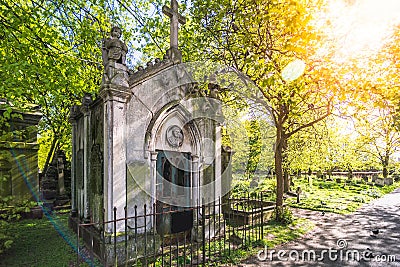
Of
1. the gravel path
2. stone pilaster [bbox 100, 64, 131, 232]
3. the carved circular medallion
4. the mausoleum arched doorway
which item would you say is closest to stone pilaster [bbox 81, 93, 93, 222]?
stone pilaster [bbox 100, 64, 131, 232]

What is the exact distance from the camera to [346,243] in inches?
299

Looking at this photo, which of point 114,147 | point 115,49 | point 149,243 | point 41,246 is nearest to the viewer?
point 114,147

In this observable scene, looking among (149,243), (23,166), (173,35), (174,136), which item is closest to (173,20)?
(173,35)

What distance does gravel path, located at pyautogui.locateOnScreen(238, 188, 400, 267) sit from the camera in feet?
20.2

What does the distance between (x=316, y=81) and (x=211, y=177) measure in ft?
13.2

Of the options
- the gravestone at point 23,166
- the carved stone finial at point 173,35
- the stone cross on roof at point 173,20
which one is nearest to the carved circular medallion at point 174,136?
the carved stone finial at point 173,35

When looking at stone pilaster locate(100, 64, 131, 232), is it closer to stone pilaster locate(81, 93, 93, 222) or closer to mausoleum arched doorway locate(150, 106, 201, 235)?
mausoleum arched doorway locate(150, 106, 201, 235)

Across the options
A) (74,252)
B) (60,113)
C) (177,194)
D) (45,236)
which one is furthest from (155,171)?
(60,113)

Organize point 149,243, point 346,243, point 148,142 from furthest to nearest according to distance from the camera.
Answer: point 346,243
point 148,142
point 149,243

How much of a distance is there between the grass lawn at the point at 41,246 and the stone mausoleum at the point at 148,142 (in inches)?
34.4

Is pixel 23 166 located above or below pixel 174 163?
below

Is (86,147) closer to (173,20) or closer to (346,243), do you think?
(173,20)

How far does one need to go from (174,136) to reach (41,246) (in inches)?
195

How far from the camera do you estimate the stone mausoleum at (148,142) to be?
223 inches
